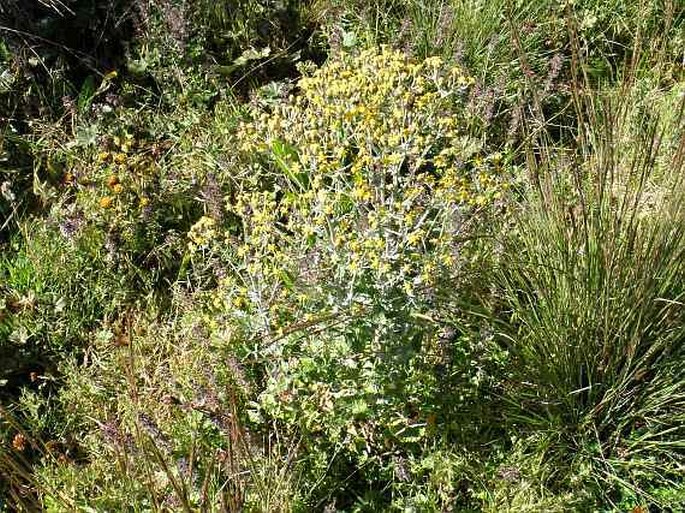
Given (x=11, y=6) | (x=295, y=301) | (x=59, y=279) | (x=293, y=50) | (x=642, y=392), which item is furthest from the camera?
(x=293, y=50)

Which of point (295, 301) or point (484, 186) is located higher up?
point (484, 186)

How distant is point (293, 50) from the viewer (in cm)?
402

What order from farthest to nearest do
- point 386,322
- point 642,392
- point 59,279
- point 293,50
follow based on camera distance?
point 293,50, point 59,279, point 642,392, point 386,322

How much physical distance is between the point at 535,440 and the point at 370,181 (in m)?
0.89

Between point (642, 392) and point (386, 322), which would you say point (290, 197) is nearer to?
point (386, 322)

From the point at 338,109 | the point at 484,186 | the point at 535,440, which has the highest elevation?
the point at 338,109

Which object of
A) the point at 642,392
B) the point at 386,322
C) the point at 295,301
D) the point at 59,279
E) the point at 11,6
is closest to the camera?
the point at 386,322

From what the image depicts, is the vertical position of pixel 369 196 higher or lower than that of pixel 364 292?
higher

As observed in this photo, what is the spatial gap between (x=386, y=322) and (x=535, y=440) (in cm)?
60

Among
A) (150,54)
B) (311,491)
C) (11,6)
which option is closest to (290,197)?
(311,491)

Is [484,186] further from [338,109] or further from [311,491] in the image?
[311,491]

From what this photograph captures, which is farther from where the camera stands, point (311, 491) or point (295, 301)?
point (295, 301)

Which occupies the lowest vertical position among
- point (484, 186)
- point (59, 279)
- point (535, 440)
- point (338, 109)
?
point (535, 440)

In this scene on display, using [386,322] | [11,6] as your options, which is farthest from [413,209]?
[11,6]
